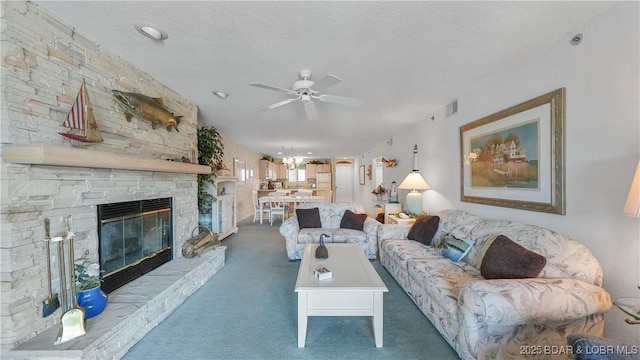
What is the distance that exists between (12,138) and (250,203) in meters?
6.85

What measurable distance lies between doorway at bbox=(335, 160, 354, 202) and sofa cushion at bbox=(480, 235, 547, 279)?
8.99 m

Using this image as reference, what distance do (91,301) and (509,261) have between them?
10.1 ft

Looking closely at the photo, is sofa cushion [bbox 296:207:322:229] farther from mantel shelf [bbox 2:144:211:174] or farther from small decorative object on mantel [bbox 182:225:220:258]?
mantel shelf [bbox 2:144:211:174]

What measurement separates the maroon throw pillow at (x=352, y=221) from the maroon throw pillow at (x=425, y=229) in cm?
95

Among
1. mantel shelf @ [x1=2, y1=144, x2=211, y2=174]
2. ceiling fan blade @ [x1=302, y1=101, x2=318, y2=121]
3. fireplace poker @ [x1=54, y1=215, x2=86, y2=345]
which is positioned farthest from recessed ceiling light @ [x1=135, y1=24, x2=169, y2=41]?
fireplace poker @ [x1=54, y1=215, x2=86, y2=345]

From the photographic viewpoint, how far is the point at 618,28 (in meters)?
1.54

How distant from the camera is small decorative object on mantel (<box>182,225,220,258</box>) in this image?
3.05 m

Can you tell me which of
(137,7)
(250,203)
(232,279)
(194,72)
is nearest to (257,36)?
(137,7)

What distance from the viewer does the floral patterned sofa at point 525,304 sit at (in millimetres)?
1407

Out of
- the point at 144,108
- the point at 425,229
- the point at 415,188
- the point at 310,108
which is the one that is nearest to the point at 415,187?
the point at 415,188

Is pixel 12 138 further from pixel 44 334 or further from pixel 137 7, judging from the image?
pixel 44 334

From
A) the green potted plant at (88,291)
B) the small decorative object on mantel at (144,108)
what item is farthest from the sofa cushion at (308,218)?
the green potted plant at (88,291)

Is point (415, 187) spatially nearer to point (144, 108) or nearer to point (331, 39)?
point (331, 39)

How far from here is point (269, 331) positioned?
2029 millimetres
